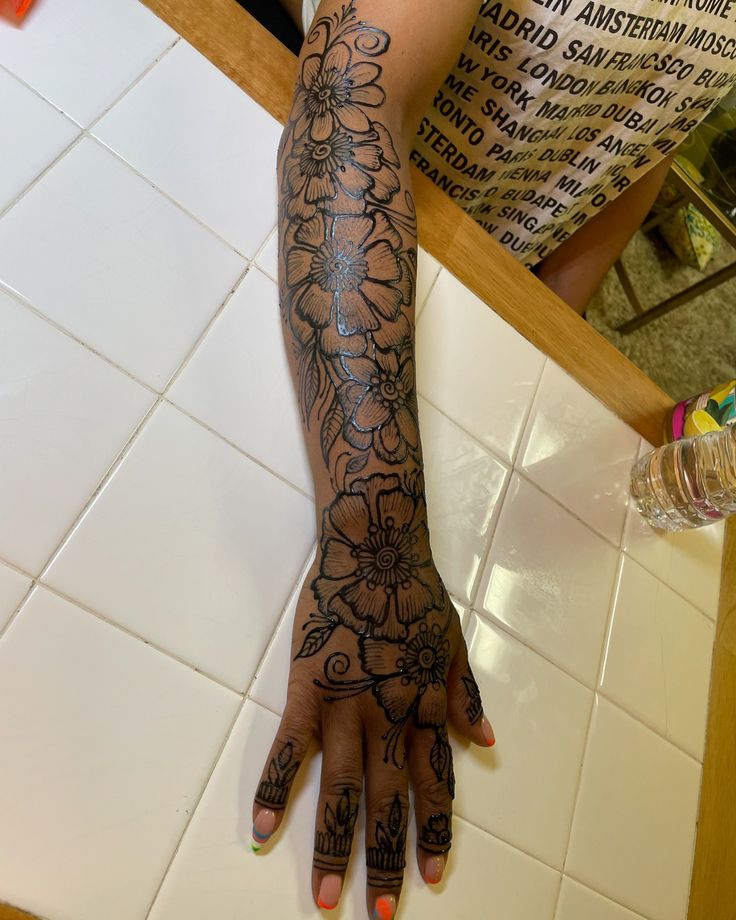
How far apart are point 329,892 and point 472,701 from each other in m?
0.20

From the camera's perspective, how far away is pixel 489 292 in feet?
2.57


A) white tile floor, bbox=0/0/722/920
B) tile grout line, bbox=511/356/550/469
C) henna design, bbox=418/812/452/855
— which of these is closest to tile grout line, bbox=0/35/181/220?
white tile floor, bbox=0/0/722/920

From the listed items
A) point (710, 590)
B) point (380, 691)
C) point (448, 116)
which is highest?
point (448, 116)

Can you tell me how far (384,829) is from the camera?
511mm

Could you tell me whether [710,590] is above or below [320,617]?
above

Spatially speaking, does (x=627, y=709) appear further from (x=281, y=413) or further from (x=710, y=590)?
(x=281, y=413)

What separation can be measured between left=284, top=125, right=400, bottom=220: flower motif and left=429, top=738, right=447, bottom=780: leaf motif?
1.79 ft

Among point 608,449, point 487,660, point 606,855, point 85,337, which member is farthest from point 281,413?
point 606,855

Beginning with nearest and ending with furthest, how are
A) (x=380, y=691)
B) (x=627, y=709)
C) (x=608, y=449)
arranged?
(x=380, y=691) → (x=627, y=709) → (x=608, y=449)

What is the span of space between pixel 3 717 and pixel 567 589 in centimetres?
57

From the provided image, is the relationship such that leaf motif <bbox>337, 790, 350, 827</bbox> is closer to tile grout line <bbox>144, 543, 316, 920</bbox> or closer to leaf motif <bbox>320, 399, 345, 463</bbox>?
tile grout line <bbox>144, 543, 316, 920</bbox>

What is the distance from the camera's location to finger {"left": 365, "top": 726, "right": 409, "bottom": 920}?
0.50 metres

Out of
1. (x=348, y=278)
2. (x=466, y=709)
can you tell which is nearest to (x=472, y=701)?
(x=466, y=709)

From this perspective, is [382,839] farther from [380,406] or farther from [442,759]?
[380,406]
